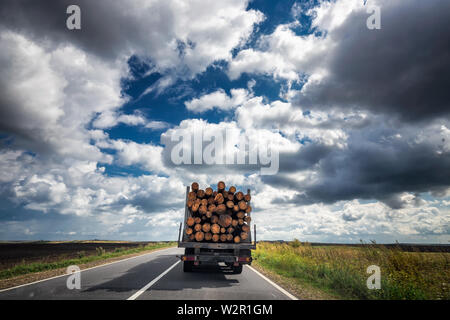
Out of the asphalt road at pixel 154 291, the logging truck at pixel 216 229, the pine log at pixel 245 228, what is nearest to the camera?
the asphalt road at pixel 154 291

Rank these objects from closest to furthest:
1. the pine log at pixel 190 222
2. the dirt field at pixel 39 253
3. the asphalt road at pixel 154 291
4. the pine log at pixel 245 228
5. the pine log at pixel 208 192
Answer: the asphalt road at pixel 154 291, the pine log at pixel 190 222, the pine log at pixel 245 228, the pine log at pixel 208 192, the dirt field at pixel 39 253

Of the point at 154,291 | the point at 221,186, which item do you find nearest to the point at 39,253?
the point at 221,186

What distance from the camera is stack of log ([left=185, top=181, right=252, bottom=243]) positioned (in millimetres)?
9570

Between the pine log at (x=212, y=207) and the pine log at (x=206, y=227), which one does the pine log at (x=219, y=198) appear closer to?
the pine log at (x=212, y=207)

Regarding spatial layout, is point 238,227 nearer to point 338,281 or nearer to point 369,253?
point 338,281

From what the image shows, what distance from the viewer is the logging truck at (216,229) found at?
360 inches

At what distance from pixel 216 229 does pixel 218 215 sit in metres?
0.60

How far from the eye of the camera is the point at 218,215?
994 centimetres

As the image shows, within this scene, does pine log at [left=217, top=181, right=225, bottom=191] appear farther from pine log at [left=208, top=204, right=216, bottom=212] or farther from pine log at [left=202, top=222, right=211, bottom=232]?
pine log at [left=202, top=222, right=211, bottom=232]

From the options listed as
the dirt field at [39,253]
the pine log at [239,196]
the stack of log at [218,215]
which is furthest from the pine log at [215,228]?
the dirt field at [39,253]

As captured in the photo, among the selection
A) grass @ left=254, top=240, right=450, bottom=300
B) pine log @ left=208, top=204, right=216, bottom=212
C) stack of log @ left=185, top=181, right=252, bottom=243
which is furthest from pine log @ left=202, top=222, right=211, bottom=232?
grass @ left=254, top=240, right=450, bottom=300

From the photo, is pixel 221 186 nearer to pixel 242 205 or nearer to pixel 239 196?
pixel 239 196
